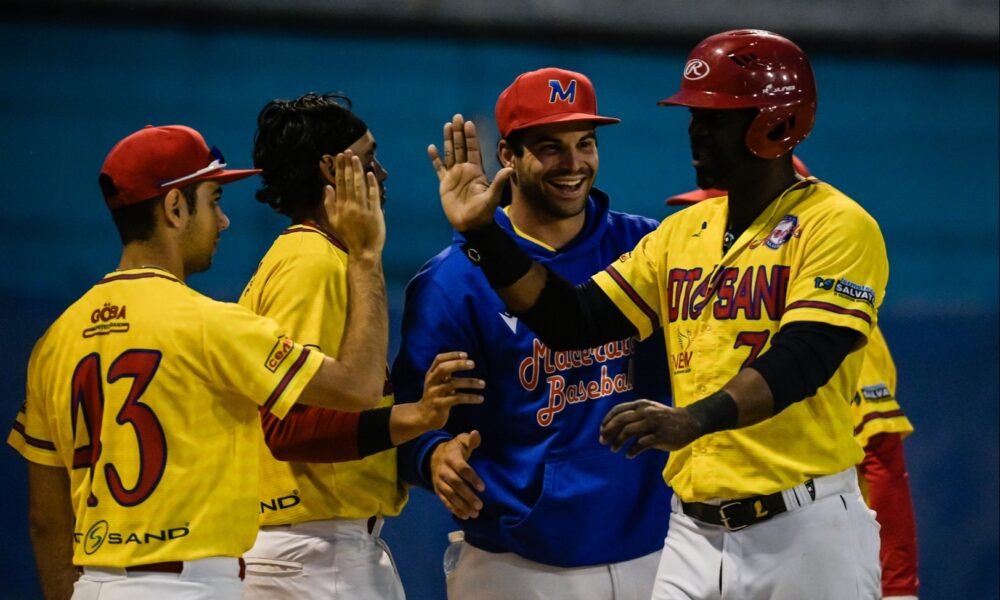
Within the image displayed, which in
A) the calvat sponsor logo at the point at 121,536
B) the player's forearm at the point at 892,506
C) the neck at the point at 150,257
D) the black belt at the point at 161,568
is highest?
the neck at the point at 150,257

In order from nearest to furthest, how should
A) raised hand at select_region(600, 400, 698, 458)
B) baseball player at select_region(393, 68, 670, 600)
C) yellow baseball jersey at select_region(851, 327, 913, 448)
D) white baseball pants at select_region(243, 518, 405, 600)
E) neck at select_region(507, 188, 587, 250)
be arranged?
raised hand at select_region(600, 400, 698, 458), white baseball pants at select_region(243, 518, 405, 600), baseball player at select_region(393, 68, 670, 600), neck at select_region(507, 188, 587, 250), yellow baseball jersey at select_region(851, 327, 913, 448)

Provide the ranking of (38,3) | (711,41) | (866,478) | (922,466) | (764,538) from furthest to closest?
(922,466), (38,3), (866,478), (711,41), (764,538)

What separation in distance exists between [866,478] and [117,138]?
357cm

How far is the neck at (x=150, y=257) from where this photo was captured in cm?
311

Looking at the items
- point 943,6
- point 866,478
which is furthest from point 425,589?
point 943,6

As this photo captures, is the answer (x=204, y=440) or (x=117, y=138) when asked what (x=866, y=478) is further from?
(x=117, y=138)

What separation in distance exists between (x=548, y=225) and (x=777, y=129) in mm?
1021

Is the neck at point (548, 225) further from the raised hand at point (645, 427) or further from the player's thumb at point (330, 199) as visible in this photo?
the raised hand at point (645, 427)

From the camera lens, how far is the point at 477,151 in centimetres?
329

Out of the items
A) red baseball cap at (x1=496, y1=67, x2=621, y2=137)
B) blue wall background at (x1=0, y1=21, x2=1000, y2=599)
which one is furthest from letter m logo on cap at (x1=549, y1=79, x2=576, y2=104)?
blue wall background at (x1=0, y1=21, x2=1000, y2=599)

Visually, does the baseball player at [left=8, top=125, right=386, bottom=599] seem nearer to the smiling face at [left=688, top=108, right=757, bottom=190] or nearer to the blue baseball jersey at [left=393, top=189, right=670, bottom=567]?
the blue baseball jersey at [left=393, top=189, right=670, bottom=567]

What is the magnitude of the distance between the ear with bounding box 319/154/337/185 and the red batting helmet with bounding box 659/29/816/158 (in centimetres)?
107

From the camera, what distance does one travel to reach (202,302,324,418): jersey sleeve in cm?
294

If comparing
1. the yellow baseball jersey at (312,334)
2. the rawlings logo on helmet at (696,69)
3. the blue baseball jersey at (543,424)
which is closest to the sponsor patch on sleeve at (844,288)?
the rawlings logo on helmet at (696,69)
